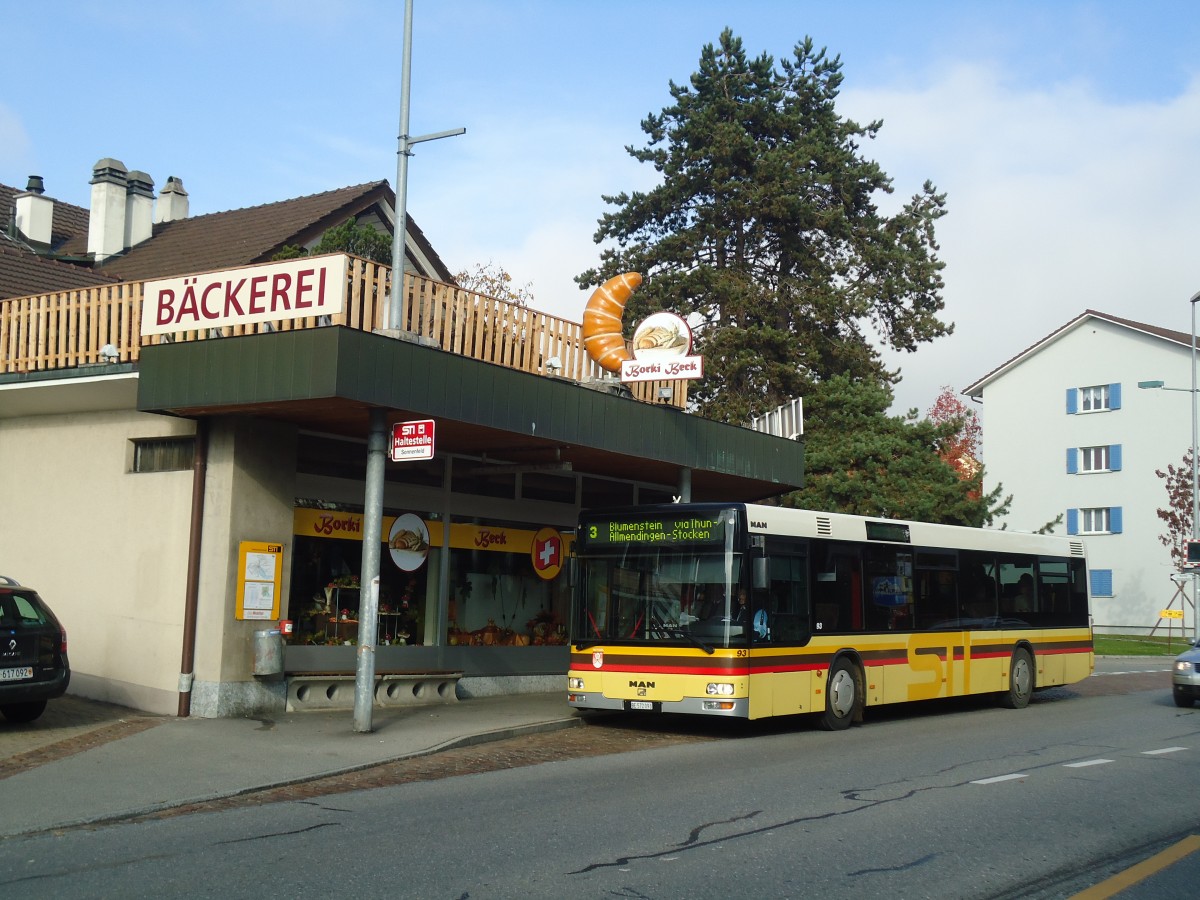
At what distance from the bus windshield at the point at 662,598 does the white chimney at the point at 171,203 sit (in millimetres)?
20901

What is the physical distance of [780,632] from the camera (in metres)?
14.5

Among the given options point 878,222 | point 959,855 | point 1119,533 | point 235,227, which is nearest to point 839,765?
point 959,855

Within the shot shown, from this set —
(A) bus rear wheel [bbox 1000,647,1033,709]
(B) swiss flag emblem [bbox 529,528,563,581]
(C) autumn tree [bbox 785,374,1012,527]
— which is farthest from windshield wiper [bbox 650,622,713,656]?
(C) autumn tree [bbox 785,374,1012,527]

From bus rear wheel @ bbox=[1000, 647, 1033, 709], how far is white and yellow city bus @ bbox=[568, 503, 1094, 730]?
4.76ft

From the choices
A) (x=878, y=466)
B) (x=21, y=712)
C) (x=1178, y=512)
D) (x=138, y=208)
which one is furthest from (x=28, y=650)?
(x=1178, y=512)

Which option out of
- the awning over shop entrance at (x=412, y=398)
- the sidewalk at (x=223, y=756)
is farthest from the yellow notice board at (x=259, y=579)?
the awning over shop entrance at (x=412, y=398)

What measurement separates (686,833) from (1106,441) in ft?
159

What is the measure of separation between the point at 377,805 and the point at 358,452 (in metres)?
7.72

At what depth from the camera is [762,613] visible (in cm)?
1426

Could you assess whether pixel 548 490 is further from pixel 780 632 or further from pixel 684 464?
pixel 780 632

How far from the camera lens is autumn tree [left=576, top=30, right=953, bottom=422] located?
37688mm

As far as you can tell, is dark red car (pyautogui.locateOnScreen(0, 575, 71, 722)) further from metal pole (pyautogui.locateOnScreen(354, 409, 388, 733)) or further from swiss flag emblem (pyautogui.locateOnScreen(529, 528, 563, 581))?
swiss flag emblem (pyautogui.locateOnScreen(529, 528, 563, 581))

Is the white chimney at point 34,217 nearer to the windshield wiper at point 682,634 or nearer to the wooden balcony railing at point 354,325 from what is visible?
the wooden balcony railing at point 354,325

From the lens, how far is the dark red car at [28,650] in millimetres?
12500
